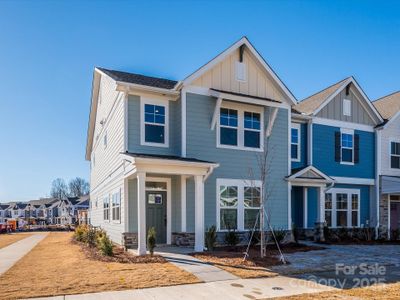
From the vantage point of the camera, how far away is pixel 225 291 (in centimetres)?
719

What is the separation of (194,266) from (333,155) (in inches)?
472

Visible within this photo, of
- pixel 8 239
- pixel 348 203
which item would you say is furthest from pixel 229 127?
pixel 8 239

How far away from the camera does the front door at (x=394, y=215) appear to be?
2028 centimetres

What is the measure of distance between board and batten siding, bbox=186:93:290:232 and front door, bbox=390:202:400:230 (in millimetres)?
8475

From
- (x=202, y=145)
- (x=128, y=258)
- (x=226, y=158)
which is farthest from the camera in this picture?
(x=226, y=158)

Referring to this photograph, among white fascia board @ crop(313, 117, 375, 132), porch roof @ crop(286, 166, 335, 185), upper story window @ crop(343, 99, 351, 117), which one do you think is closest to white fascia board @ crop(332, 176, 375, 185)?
porch roof @ crop(286, 166, 335, 185)

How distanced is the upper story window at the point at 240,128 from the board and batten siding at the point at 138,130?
1.80 meters

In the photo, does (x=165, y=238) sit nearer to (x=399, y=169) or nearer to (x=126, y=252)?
(x=126, y=252)

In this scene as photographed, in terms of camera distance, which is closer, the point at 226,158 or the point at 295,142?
the point at 226,158

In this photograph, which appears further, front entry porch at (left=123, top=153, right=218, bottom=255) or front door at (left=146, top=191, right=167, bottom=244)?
front door at (left=146, top=191, right=167, bottom=244)

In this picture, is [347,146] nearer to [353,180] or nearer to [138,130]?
[353,180]

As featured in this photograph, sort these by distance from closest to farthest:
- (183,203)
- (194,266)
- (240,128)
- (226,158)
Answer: (194,266) < (183,203) < (226,158) < (240,128)

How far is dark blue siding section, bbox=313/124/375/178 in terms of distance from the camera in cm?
1817

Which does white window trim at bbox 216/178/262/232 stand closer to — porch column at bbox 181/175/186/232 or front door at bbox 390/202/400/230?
porch column at bbox 181/175/186/232
